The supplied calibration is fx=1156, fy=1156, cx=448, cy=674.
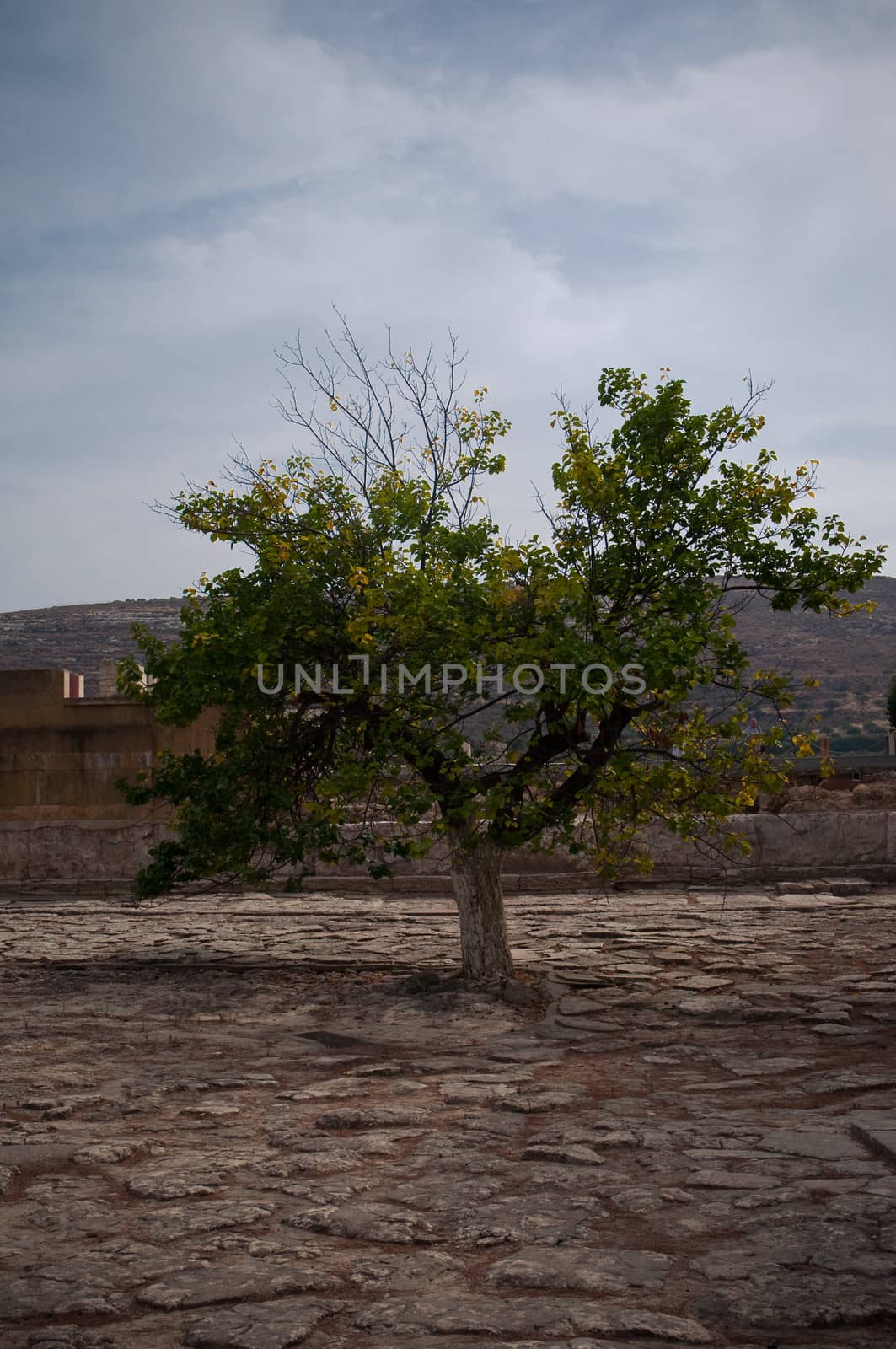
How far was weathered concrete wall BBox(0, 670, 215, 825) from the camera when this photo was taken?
1745 cm

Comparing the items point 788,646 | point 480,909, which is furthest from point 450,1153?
point 788,646

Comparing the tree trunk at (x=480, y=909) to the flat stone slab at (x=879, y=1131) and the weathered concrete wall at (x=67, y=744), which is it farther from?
the weathered concrete wall at (x=67, y=744)

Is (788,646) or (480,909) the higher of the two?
(788,646)

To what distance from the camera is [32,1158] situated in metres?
4.50

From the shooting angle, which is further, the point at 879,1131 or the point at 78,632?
the point at 78,632

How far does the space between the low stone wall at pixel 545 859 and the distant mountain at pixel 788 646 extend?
36.3 m

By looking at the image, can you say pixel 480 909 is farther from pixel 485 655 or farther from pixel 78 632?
pixel 78 632

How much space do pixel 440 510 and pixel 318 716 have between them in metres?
1.81

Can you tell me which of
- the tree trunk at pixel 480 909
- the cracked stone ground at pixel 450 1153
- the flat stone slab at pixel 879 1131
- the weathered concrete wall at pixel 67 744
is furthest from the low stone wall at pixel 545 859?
the flat stone slab at pixel 879 1131

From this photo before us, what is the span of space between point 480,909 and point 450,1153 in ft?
12.8

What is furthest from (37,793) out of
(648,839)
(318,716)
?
(318,716)

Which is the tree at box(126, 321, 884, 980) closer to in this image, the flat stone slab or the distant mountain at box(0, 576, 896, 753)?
the flat stone slab

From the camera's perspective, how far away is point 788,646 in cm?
7188

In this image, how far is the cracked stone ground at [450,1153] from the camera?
3.04 metres
